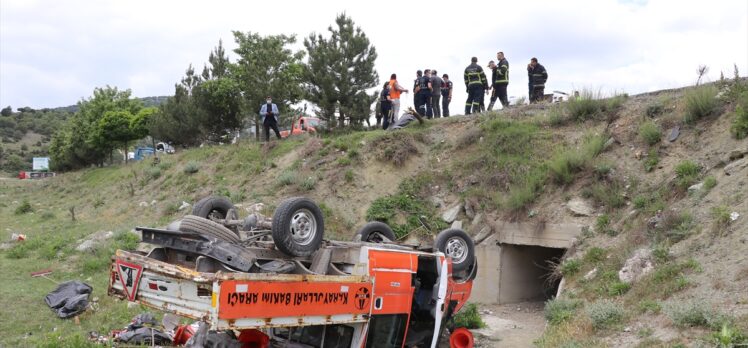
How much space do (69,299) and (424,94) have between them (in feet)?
39.4

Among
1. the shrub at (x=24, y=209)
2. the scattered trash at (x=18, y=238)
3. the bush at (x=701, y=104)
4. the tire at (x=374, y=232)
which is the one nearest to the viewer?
the tire at (x=374, y=232)

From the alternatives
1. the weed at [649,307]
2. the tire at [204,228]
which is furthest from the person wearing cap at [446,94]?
the tire at [204,228]

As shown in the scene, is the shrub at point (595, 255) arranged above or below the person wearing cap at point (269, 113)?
below

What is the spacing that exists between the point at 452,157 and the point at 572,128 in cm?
318

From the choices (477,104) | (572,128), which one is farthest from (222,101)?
(572,128)

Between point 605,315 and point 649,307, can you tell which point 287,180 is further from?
point 649,307

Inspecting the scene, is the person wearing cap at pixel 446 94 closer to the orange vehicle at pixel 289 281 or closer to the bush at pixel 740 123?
the bush at pixel 740 123

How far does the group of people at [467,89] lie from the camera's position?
58.7 ft

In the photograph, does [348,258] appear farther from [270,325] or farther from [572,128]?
[572,128]

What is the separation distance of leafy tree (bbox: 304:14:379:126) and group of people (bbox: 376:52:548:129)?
3.41 meters

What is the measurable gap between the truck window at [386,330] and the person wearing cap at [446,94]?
13.3 m

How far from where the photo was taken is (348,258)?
6.89 m

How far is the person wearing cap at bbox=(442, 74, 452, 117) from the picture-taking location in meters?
19.8

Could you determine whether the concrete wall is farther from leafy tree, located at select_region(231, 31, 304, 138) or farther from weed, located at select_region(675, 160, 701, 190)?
leafy tree, located at select_region(231, 31, 304, 138)
